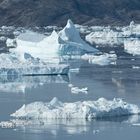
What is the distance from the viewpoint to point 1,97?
19609mm

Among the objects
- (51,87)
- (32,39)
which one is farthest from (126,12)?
(51,87)

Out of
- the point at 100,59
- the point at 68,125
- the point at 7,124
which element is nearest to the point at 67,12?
the point at 100,59

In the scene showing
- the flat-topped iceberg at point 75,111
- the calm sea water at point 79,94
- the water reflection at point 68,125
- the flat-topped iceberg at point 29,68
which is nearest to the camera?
the calm sea water at point 79,94

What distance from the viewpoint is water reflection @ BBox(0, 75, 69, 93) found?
21.4 m

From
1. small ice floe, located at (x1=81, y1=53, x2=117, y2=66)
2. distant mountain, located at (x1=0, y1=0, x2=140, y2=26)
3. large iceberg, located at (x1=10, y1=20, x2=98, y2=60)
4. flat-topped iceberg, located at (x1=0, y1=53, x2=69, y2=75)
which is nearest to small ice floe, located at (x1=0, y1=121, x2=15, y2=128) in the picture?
flat-topped iceberg, located at (x1=0, y1=53, x2=69, y2=75)

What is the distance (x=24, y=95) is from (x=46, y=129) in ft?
14.6

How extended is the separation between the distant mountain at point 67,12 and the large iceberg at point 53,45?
103 ft

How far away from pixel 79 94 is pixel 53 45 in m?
10.1

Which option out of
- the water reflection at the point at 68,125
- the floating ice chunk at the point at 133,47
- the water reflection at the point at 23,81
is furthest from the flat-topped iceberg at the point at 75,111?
the floating ice chunk at the point at 133,47

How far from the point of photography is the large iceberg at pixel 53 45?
29984 millimetres

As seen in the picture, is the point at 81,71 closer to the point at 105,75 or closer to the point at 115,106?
the point at 105,75

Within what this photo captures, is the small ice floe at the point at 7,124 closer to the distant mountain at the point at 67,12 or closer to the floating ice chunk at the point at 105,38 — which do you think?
the floating ice chunk at the point at 105,38

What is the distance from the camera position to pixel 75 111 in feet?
54.0

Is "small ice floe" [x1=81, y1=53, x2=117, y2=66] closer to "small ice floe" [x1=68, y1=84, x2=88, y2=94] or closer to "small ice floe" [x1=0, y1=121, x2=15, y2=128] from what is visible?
"small ice floe" [x1=68, y1=84, x2=88, y2=94]
